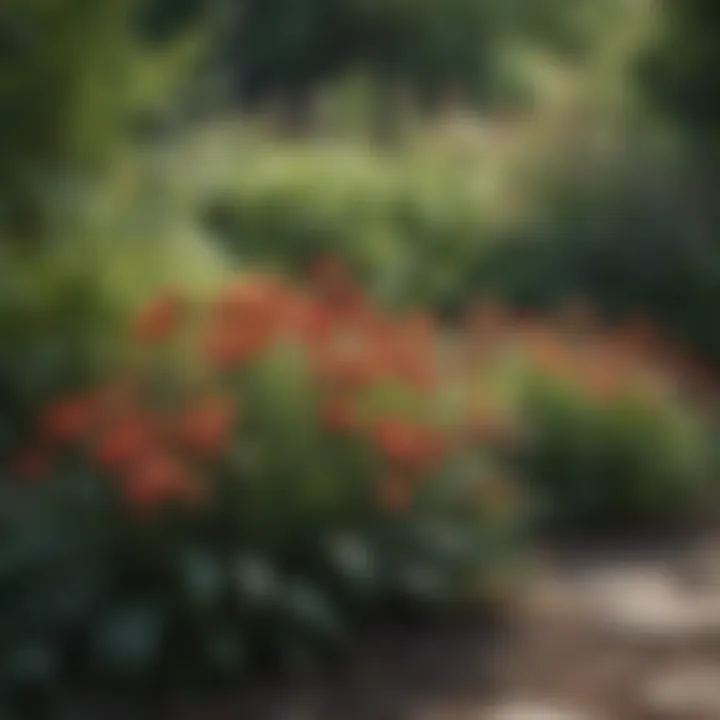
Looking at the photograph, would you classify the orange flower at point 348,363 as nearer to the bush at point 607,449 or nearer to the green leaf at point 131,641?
the green leaf at point 131,641

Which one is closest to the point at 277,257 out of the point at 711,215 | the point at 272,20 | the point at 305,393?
the point at 711,215

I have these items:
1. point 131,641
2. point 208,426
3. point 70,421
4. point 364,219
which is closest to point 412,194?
point 364,219

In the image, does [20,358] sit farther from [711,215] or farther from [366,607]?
[711,215]

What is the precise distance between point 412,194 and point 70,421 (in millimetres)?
5965

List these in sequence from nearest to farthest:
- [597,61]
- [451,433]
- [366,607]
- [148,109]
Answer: [366,607], [451,433], [148,109], [597,61]

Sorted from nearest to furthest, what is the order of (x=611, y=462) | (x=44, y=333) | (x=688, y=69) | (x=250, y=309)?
(x=250, y=309)
(x=44, y=333)
(x=611, y=462)
(x=688, y=69)

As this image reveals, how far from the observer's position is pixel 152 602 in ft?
18.0

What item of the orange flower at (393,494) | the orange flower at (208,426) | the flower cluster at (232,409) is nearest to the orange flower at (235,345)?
the flower cluster at (232,409)

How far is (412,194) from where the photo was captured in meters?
11.4

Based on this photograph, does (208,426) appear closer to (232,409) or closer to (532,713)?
(232,409)

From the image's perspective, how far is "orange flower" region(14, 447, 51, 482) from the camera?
5.81m

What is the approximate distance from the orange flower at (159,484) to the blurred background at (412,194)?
3.17 feet

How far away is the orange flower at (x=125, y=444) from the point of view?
17.9 ft

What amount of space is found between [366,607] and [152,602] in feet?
2.43
